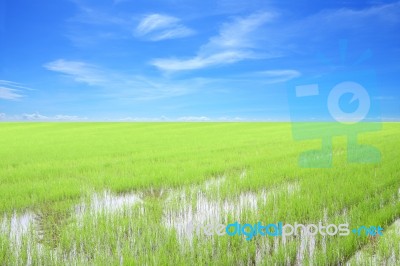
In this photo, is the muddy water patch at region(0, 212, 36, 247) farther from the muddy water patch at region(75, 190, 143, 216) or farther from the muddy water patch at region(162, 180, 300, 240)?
the muddy water patch at region(162, 180, 300, 240)

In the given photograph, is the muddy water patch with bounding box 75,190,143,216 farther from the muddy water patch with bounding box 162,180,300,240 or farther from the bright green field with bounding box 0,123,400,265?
the muddy water patch with bounding box 162,180,300,240

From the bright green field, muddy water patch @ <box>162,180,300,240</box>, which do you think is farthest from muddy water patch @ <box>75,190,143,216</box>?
muddy water patch @ <box>162,180,300,240</box>

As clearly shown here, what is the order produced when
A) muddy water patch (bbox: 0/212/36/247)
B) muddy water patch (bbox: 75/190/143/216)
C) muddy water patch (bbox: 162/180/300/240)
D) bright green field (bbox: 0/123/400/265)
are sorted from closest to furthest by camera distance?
bright green field (bbox: 0/123/400/265) → muddy water patch (bbox: 0/212/36/247) → muddy water patch (bbox: 162/180/300/240) → muddy water patch (bbox: 75/190/143/216)

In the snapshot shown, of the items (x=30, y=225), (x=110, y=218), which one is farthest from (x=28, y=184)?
(x=110, y=218)

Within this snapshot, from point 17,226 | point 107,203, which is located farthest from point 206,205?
point 17,226

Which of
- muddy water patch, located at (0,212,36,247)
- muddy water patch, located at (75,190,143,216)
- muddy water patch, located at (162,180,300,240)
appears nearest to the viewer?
muddy water patch, located at (0,212,36,247)

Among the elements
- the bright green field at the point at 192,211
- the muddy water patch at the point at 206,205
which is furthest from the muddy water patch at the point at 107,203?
the muddy water patch at the point at 206,205

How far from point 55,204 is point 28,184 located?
1.89 meters

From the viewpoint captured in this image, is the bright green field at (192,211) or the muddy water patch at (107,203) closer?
the bright green field at (192,211)

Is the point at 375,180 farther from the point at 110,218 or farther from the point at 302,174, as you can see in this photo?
the point at 110,218

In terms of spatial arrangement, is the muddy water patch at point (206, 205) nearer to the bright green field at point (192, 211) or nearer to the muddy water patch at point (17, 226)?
the bright green field at point (192, 211)

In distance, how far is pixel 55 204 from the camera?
5.51 metres

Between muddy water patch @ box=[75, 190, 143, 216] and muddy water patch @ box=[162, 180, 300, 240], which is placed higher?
muddy water patch @ box=[75, 190, 143, 216]

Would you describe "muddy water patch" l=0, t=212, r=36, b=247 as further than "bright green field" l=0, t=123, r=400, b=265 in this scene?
Yes
